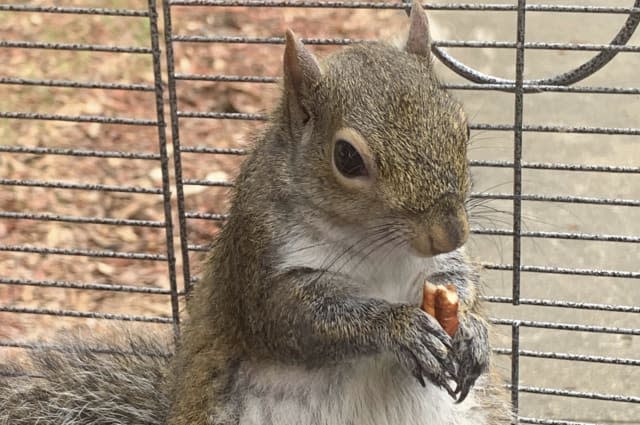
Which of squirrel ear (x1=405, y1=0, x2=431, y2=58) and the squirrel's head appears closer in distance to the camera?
the squirrel's head

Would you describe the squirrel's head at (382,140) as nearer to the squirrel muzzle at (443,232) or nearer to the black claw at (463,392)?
the squirrel muzzle at (443,232)

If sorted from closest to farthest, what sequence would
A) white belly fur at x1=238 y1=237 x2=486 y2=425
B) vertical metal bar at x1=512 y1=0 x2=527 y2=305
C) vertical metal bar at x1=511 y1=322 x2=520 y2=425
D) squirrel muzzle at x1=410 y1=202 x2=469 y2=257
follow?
squirrel muzzle at x1=410 y1=202 x2=469 y2=257 < white belly fur at x1=238 y1=237 x2=486 y2=425 < vertical metal bar at x1=512 y1=0 x2=527 y2=305 < vertical metal bar at x1=511 y1=322 x2=520 y2=425

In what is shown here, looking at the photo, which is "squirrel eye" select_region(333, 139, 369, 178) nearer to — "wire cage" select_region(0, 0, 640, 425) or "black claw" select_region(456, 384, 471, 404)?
"wire cage" select_region(0, 0, 640, 425)

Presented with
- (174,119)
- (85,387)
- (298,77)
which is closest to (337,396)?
(298,77)

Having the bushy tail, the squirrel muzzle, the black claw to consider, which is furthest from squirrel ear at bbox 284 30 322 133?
the bushy tail

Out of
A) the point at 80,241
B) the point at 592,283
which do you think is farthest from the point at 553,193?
the point at 80,241

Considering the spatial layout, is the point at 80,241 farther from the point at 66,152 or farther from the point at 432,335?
the point at 432,335

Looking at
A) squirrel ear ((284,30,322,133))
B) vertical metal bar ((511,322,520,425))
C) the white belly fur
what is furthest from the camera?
vertical metal bar ((511,322,520,425))

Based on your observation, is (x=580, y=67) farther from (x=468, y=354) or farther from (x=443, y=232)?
(x=443, y=232)
